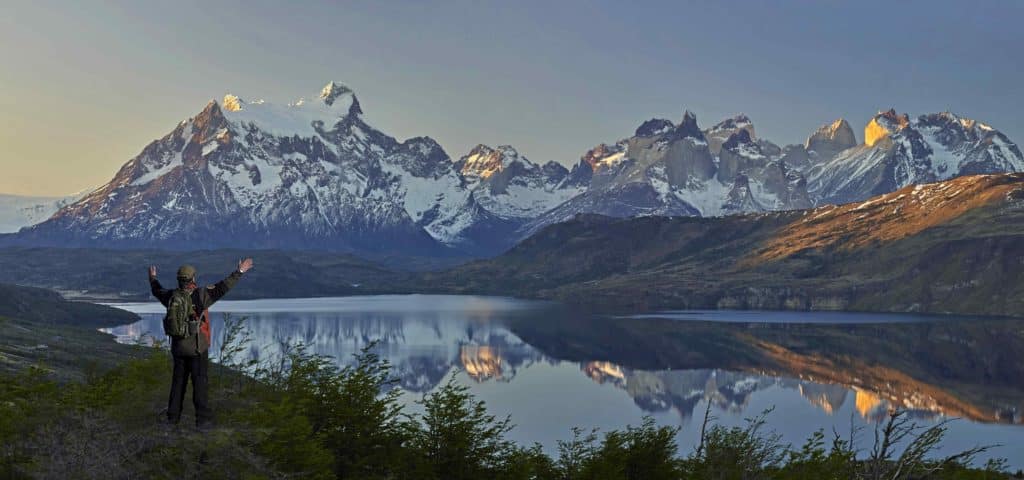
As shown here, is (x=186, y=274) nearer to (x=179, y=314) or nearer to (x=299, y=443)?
(x=179, y=314)

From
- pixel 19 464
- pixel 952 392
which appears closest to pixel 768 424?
pixel 952 392

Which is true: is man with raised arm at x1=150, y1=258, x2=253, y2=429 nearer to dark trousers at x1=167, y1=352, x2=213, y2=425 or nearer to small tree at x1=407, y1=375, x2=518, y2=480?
dark trousers at x1=167, y1=352, x2=213, y2=425

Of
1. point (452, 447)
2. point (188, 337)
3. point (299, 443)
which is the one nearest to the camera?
point (188, 337)

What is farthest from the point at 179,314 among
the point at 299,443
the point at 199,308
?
the point at 299,443

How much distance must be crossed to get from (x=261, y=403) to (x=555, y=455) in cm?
4976

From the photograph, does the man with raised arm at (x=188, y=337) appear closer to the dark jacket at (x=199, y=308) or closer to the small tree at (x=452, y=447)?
the dark jacket at (x=199, y=308)

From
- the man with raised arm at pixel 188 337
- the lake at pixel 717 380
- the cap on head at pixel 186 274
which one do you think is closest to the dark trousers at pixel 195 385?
the man with raised arm at pixel 188 337

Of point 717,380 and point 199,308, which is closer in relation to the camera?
point 199,308

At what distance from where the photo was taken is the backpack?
24.0 meters

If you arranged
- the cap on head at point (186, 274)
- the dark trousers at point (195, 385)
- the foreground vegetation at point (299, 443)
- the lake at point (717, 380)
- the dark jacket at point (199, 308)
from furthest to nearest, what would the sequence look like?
the lake at point (717, 380) < the cap on head at point (186, 274) < the dark jacket at point (199, 308) < the dark trousers at point (195, 385) < the foreground vegetation at point (299, 443)


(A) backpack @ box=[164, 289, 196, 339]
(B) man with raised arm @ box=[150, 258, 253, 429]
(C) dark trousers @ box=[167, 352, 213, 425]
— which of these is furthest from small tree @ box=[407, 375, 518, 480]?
(A) backpack @ box=[164, 289, 196, 339]

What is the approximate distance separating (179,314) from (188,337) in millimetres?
810

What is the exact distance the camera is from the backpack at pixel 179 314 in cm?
2397

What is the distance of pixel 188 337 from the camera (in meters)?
24.5
